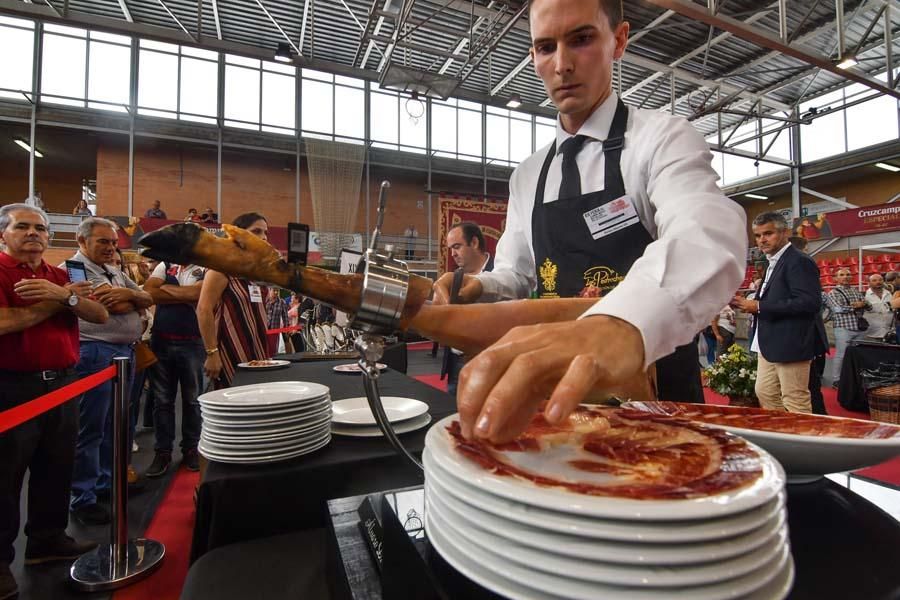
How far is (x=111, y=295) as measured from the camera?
2582 millimetres

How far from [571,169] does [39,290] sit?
2.26 m

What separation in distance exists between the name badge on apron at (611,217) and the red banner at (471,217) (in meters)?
6.27

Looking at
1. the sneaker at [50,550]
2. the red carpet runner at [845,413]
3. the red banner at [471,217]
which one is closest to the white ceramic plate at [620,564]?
the red carpet runner at [845,413]

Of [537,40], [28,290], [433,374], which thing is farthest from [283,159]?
[537,40]

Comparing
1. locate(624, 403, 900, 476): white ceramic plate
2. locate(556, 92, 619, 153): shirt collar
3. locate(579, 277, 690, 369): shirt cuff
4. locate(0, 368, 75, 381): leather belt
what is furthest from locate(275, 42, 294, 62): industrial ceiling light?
locate(624, 403, 900, 476): white ceramic plate

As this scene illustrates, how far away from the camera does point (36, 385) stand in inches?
80.1

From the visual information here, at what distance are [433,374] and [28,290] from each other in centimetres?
510

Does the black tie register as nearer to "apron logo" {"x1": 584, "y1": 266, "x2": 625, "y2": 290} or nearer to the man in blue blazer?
"apron logo" {"x1": 584, "y1": 266, "x2": 625, "y2": 290}

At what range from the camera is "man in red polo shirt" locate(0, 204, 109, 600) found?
192cm

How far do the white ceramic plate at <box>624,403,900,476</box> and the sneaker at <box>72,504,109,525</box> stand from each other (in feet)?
9.67

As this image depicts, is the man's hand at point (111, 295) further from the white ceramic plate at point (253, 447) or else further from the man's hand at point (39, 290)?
the white ceramic plate at point (253, 447)

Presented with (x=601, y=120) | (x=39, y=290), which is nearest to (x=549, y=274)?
(x=601, y=120)

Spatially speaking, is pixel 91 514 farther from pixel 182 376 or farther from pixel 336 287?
pixel 336 287

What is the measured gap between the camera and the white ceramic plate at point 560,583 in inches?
11.9
